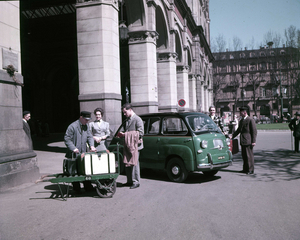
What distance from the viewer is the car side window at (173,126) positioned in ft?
25.0

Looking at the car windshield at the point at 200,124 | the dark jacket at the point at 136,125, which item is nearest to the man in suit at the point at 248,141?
the car windshield at the point at 200,124

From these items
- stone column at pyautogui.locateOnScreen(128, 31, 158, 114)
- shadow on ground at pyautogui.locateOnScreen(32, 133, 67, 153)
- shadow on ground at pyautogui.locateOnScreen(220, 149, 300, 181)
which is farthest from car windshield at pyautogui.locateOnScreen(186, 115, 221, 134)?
shadow on ground at pyautogui.locateOnScreen(32, 133, 67, 153)

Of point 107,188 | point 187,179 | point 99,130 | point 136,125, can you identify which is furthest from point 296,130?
point 107,188

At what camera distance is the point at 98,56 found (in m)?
11.6

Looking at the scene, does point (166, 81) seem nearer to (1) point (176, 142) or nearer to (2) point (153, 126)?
(2) point (153, 126)

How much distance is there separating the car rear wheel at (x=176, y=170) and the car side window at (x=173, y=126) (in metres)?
0.71

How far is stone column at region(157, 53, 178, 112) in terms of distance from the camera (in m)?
20.6

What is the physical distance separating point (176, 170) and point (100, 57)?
19.6ft

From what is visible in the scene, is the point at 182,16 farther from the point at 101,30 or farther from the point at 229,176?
the point at 229,176

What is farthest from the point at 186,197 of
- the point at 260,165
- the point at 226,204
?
the point at 260,165

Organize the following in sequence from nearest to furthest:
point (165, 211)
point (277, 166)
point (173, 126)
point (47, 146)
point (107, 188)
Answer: point (165, 211) < point (107, 188) < point (173, 126) < point (277, 166) < point (47, 146)

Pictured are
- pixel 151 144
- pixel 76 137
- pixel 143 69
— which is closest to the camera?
pixel 76 137

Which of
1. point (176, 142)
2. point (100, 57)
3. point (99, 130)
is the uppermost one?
point (100, 57)

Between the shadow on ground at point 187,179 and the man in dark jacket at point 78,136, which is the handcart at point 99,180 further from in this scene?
the shadow on ground at point 187,179
